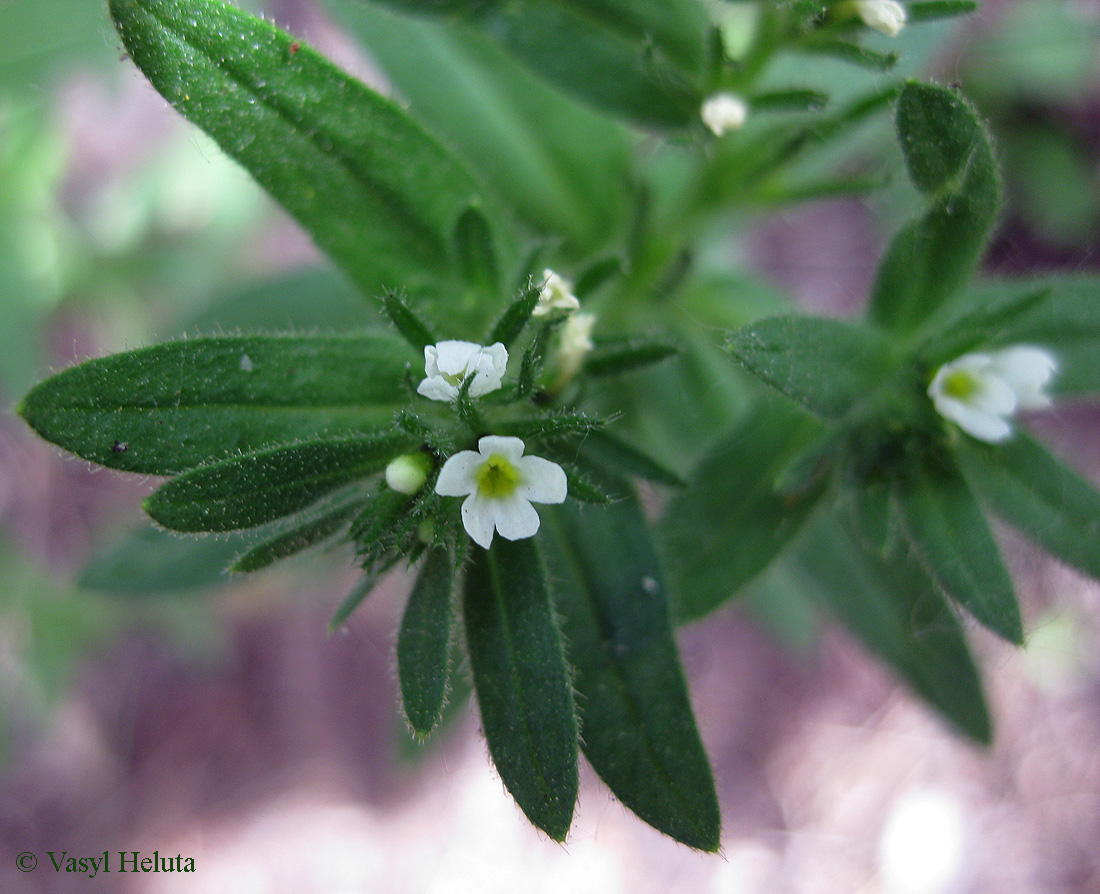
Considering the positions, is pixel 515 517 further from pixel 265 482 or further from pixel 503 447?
pixel 265 482

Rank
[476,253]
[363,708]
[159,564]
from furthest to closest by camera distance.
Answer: [363,708] → [159,564] → [476,253]

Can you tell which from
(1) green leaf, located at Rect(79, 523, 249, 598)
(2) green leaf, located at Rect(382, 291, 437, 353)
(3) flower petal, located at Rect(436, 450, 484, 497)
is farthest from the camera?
(1) green leaf, located at Rect(79, 523, 249, 598)

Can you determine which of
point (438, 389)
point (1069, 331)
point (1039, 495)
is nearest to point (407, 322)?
point (438, 389)

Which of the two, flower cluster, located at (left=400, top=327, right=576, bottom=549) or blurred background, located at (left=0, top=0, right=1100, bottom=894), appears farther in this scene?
blurred background, located at (left=0, top=0, right=1100, bottom=894)

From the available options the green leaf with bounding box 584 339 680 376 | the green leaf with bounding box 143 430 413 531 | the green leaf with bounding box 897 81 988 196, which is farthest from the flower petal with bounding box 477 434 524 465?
the green leaf with bounding box 897 81 988 196

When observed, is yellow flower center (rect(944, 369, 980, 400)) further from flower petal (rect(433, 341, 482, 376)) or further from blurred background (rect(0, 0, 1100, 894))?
blurred background (rect(0, 0, 1100, 894))

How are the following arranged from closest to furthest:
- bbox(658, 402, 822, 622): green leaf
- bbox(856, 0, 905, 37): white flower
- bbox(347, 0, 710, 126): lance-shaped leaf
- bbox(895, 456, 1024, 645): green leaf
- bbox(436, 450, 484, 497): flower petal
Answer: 1. bbox(436, 450, 484, 497): flower petal
2. bbox(895, 456, 1024, 645): green leaf
3. bbox(856, 0, 905, 37): white flower
4. bbox(658, 402, 822, 622): green leaf
5. bbox(347, 0, 710, 126): lance-shaped leaf

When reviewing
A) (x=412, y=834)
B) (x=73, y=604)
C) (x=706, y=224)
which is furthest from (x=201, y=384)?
(x=412, y=834)
